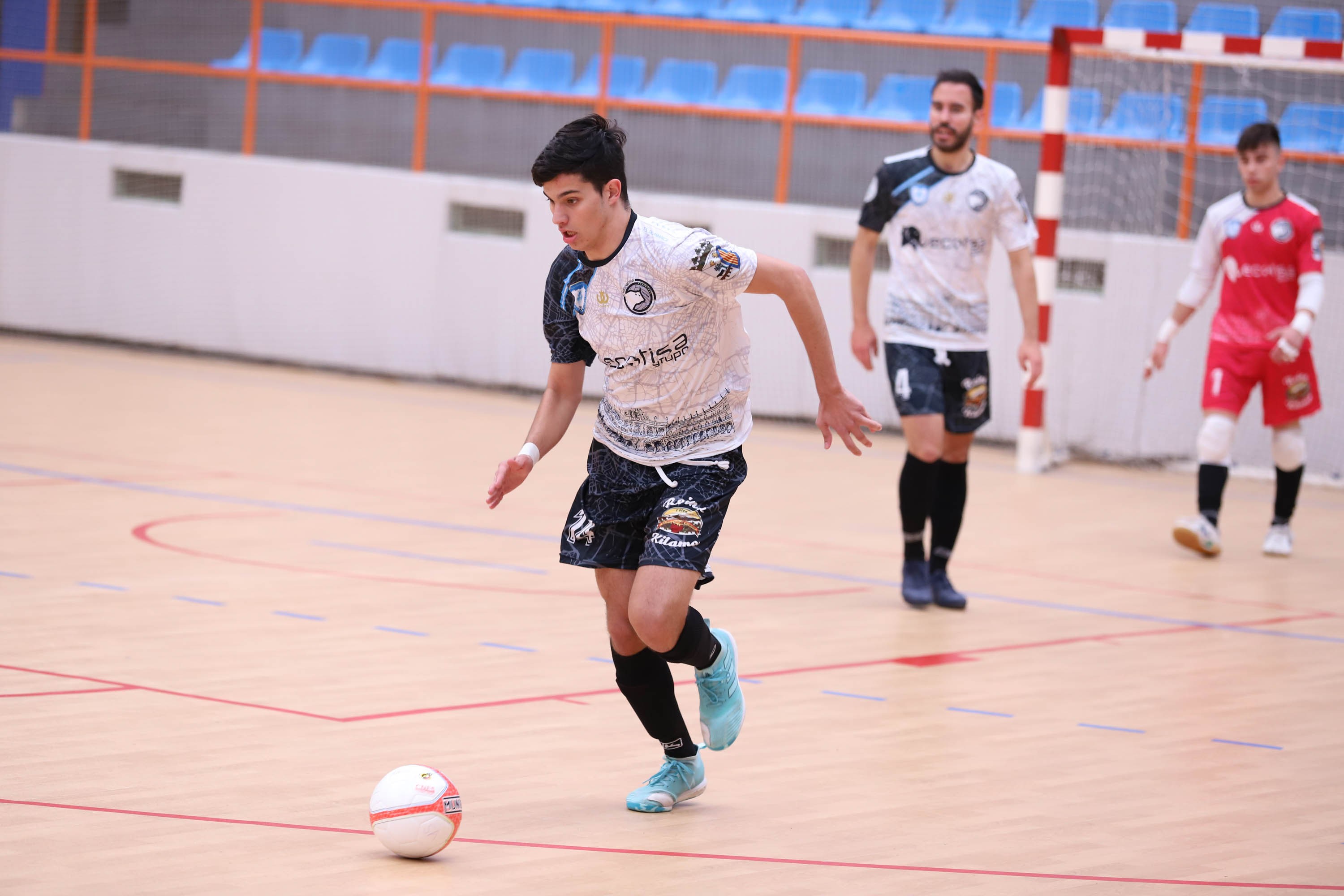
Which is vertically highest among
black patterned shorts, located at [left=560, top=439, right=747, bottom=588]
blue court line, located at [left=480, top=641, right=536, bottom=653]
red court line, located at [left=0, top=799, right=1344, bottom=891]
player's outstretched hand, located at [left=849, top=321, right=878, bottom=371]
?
player's outstretched hand, located at [left=849, top=321, right=878, bottom=371]

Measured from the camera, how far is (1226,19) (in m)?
14.9

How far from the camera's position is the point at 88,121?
1639 centimetres

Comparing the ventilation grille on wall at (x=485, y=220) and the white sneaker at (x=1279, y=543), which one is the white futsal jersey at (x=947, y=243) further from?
the ventilation grille on wall at (x=485, y=220)

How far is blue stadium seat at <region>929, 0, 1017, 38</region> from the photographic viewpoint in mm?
15867

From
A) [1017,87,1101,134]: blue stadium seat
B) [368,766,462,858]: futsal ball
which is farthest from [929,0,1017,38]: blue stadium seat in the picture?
[368,766,462,858]: futsal ball

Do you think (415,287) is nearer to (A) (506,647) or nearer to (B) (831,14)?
(B) (831,14)

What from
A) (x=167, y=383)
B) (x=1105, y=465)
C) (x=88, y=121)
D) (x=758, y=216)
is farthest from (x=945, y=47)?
(x=88, y=121)

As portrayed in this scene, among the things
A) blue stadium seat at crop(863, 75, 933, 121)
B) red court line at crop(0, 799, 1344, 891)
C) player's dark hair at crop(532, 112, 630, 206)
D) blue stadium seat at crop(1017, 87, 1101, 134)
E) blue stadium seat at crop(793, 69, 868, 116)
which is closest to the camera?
red court line at crop(0, 799, 1344, 891)

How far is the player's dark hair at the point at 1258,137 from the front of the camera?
28.5 ft

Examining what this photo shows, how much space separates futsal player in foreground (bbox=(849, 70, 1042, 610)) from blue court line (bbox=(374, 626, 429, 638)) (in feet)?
7.17

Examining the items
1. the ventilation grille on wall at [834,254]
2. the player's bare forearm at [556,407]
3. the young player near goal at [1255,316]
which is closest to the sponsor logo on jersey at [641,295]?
the player's bare forearm at [556,407]

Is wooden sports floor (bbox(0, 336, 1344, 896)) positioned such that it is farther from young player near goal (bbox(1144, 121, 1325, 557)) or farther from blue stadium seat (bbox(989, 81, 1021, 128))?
blue stadium seat (bbox(989, 81, 1021, 128))

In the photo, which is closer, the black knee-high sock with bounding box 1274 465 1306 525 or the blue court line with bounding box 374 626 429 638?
the blue court line with bounding box 374 626 429 638

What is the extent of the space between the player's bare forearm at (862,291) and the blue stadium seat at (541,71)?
9.41 metres
